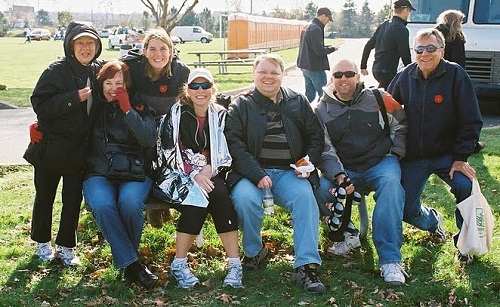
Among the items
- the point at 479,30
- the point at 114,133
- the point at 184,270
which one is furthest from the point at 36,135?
the point at 479,30

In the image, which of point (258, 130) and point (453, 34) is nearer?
point (258, 130)

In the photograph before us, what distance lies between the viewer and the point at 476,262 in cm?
462

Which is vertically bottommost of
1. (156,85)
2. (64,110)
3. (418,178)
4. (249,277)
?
(249,277)

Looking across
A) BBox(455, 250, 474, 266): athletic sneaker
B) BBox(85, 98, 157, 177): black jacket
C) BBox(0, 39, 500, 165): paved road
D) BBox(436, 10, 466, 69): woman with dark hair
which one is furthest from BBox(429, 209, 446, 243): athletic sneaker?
BBox(0, 39, 500, 165): paved road

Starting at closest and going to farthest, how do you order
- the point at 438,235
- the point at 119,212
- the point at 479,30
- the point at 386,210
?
the point at 119,212, the point at 386,210, the point at 438,235, the point at 479,30

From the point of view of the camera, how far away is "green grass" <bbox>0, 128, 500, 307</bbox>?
163 inches

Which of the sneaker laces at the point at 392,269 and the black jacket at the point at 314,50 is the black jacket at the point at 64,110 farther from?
the black jacket at the point at 314,50

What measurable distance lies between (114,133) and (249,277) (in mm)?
1450

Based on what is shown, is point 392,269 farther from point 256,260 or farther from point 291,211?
point 256,260

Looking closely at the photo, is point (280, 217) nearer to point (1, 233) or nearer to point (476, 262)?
point (476, 262)

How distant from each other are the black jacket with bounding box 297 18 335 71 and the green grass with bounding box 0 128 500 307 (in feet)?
16.8

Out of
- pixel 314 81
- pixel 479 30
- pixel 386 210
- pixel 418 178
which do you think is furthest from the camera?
pixel 479 30

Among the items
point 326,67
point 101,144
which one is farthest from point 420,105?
point 326,67

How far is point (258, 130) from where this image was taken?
459 cm
